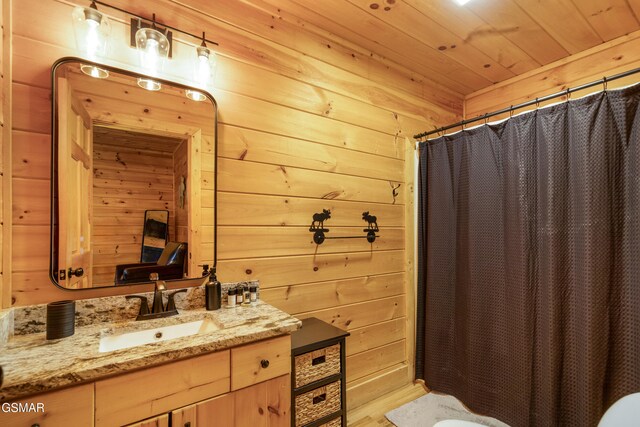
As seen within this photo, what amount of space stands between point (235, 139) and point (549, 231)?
6.03 ft

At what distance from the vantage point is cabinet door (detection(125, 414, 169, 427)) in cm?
95

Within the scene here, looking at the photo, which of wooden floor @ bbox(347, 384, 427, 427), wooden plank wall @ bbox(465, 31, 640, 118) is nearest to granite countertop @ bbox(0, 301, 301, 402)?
wooden floor @ bbox(347, 384, 427, 427)

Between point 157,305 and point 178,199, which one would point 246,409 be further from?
point 178,199

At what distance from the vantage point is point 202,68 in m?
1.49

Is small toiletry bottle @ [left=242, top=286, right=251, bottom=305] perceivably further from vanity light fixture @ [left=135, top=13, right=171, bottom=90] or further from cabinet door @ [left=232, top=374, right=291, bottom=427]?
vanity light fixture @ [left=135, top=13, right=171, bottom=90]

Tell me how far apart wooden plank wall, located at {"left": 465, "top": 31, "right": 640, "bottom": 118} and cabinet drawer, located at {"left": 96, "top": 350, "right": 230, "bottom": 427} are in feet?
9.34

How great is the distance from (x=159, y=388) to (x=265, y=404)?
1.38ft

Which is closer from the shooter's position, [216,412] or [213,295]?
[216,412]

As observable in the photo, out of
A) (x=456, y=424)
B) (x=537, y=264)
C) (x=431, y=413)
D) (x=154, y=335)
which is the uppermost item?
(x=537, y=264)

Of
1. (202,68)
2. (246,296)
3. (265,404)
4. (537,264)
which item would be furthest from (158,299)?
(537,264)

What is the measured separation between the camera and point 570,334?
62.9 inches

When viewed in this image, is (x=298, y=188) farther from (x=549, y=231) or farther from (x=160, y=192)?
(x=549, y=231)

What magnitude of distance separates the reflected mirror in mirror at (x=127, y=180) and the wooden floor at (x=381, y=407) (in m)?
1.42

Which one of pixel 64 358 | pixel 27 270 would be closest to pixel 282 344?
pixel 64 358
